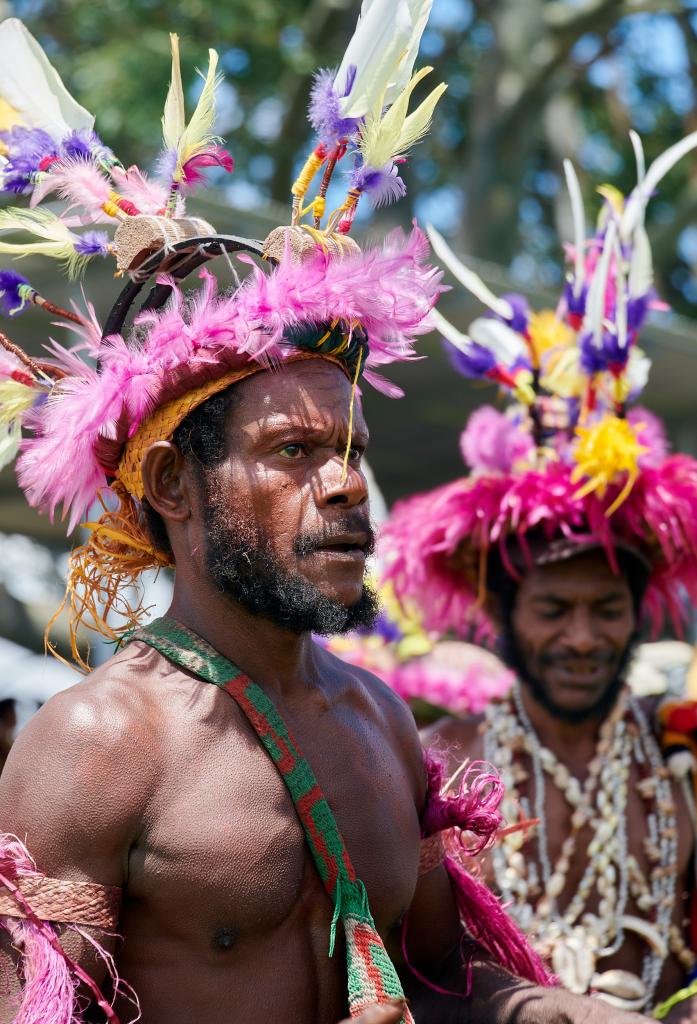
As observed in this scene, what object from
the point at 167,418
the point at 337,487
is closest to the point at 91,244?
the point at 167,418

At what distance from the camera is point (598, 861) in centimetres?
427

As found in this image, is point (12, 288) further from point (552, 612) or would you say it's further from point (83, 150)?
point (552, 612)

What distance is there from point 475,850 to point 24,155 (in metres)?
1.57

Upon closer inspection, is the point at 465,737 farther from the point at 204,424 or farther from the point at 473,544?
the point at 204,424

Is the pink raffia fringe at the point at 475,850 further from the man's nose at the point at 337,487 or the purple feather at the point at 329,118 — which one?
the purple feather at the point at 329,118

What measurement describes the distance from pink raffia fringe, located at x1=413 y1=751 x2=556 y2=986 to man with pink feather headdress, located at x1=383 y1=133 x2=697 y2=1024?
1298 millimetres

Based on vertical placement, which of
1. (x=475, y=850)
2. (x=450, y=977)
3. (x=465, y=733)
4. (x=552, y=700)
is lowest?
(x=450, y=977)

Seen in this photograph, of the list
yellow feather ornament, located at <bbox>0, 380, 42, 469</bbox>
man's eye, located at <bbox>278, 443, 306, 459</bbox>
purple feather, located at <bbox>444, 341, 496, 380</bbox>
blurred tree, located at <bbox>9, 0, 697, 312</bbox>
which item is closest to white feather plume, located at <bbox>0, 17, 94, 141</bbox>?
yellow feather ornament, located at <bbox>0, 380, 42, 469</bbox>

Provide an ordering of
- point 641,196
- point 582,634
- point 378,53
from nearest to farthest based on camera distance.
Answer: point 378,53
point 582,634
point 641,196

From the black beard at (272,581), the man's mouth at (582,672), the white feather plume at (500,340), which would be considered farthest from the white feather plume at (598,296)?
the black beard at (272,581)

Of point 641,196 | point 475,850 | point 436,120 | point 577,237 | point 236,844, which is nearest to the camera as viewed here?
point 236,844

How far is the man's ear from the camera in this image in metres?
2.53

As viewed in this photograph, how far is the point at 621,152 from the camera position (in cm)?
1723

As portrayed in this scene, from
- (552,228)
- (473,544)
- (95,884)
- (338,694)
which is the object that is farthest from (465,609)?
(552,228)
